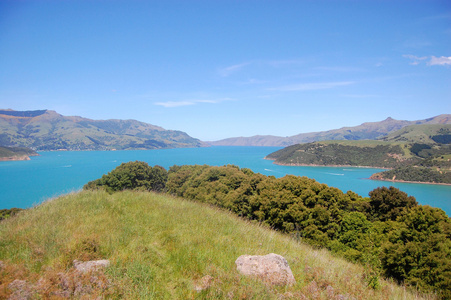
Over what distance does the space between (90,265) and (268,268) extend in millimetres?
3509

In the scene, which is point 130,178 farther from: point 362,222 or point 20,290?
point 20,290

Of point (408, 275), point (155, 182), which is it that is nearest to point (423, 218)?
point (408, 275)

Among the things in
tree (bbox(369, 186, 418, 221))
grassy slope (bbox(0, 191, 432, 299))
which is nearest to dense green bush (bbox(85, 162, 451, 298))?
tree (bbox(369, 186, 418, 221))

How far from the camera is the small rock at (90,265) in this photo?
14.1 feet

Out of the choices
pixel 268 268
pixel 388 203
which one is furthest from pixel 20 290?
pixel 388 203

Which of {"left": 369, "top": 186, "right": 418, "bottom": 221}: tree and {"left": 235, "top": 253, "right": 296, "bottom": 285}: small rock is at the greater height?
{"left": 235, "top": 253, "right": 296, "bottom": 285}: small rock

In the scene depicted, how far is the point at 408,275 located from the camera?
12.4 metres

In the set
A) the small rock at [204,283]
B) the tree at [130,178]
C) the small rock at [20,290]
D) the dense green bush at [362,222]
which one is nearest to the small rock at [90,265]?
the small rock at [20,290]

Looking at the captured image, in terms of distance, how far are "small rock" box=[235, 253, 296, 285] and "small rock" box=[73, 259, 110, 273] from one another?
8.79ft

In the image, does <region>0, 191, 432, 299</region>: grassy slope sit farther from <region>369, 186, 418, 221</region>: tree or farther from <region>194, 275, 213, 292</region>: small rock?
<region>369, 186, 418, 221</region>: tree

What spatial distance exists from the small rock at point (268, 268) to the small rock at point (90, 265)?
268 cm

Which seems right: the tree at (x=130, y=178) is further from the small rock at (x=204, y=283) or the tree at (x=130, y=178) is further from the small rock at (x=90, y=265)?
the small rock at (x=204, y=283)

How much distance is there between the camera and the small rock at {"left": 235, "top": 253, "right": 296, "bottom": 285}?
15.2ft

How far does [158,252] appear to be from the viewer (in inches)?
211
